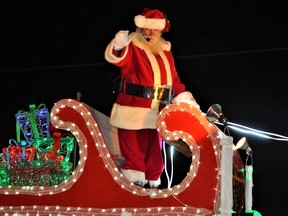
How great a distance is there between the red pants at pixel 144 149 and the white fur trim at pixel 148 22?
0.54m

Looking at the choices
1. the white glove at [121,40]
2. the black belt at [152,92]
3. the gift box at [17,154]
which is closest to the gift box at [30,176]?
the gift box at [17,154]

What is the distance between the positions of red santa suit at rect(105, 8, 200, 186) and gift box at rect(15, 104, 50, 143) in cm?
44

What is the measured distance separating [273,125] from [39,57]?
1.87m

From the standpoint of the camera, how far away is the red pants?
11.4 ft

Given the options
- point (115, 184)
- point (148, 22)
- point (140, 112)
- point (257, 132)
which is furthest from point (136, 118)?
point (257, 132)

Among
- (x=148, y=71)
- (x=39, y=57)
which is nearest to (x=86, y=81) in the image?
(x=39, y=57)

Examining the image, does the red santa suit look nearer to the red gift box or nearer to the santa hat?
the santa hat

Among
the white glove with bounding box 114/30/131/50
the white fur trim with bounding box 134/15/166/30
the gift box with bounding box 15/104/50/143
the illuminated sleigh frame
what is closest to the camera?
the illuminated sleigh frame

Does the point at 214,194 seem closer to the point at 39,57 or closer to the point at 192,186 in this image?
the point at 192,186

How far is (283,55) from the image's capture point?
13.4 feet

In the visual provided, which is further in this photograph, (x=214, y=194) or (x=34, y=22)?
(x=34, y=22)

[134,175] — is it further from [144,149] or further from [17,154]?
[17,154]

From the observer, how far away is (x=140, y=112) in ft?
11.4

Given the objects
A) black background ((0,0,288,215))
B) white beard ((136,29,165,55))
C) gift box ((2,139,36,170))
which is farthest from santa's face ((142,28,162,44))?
gift box ((2,139,36,170))
